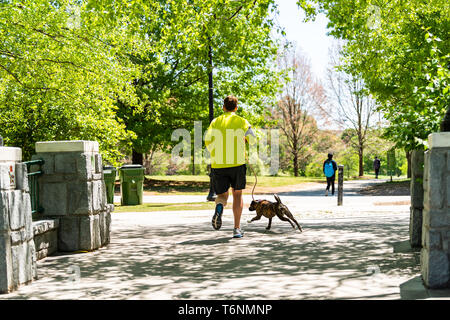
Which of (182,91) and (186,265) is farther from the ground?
(182,91)

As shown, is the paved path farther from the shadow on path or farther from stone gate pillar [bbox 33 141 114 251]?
stone gate pillar [bbox 33 141 114 251]

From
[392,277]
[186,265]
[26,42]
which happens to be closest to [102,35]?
[26,42]

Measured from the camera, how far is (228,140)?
7660mm

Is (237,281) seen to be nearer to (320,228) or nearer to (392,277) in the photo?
(392,277)

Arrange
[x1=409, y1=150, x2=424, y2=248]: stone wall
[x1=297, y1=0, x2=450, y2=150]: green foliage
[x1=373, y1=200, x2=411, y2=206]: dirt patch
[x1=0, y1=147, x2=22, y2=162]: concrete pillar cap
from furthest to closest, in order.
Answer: [x1=373, y1=200, x2=411, y2=206]: dirt patch
[x1=409, y1=150, x2=424, y2=248]: stone wall
[x1=297, y1=0, x2=450, y2=150]: green foliage
[x1=0, y1=147, x2=22, y2=162]: concrete pillar cap

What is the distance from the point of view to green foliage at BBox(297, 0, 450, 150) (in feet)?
19.4

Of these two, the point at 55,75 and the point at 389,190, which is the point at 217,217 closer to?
the point at 55,75

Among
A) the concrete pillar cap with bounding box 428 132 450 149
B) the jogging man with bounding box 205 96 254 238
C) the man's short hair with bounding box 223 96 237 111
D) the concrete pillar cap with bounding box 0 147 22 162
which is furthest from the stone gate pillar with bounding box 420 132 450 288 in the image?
the concrete pillar cap with bounding box 0 147 22 162

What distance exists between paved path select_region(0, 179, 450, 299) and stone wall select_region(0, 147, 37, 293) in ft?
0.51

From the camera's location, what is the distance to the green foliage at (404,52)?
19.4ft

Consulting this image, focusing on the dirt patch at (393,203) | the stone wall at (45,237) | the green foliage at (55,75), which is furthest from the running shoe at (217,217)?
the dirt patch at (393,203)

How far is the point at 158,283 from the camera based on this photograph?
5.38 meters

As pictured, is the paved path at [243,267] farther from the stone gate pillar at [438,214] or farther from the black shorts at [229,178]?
the black shorts at [229,178]

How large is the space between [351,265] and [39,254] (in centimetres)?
384
